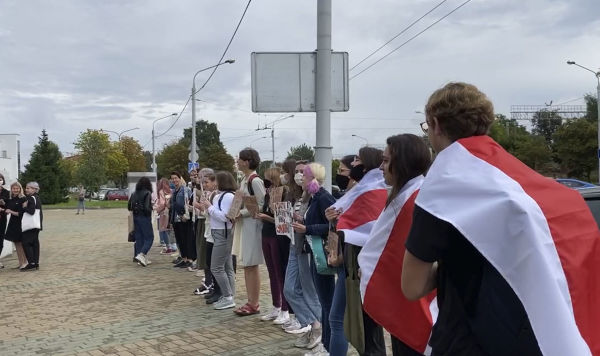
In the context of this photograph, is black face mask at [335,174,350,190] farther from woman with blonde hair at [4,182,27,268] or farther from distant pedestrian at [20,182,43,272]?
woman with blonde hair at [4,182,27,268]

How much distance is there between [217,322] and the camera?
675cm

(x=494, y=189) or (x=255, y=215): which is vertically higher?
(x=494, y=189)

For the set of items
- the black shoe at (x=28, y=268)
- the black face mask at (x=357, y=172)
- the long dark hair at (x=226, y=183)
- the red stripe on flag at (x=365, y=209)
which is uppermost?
the black face mask at (x=357, y=172)

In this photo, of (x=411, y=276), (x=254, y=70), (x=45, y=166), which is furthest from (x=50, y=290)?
(x=45, y=166)

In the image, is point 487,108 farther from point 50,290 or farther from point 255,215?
point 50,290

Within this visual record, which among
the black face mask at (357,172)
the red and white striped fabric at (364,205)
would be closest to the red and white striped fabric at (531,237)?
the red and white striped fabric at (364,205)

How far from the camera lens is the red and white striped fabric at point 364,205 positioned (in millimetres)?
3932

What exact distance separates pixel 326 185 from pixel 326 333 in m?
1.70

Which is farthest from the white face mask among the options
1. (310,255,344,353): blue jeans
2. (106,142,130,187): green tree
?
(106,142,130,187): green tree

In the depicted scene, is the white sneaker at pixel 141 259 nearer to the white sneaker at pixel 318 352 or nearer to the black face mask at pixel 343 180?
the white sneaker at pixel 318 352

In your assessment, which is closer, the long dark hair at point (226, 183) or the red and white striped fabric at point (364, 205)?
the red and white striped fabric at point (364, 205)

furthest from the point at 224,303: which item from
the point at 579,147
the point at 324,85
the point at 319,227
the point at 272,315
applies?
the point at 579,147

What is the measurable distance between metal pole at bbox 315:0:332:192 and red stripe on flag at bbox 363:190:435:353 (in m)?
3.43

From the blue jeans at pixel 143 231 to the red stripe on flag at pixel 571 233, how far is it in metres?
10.5
